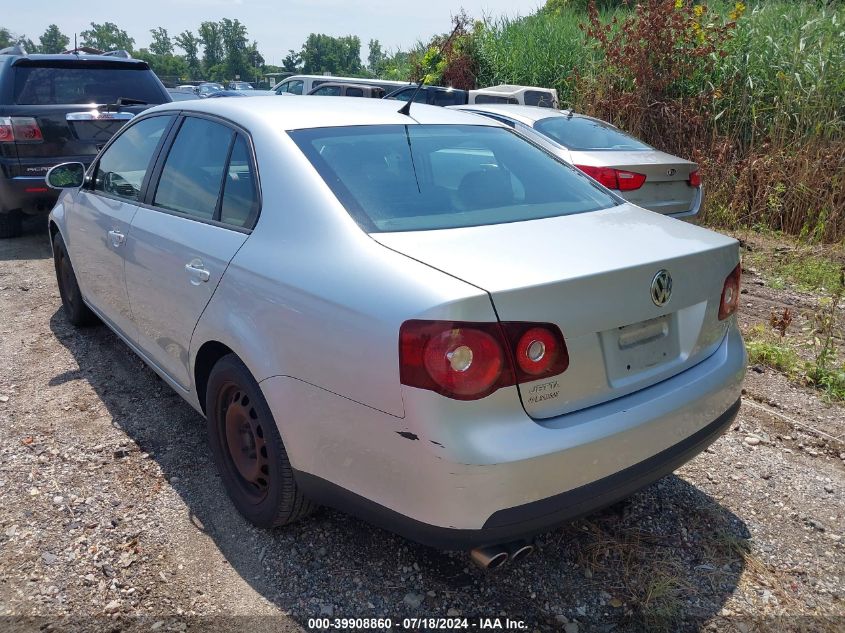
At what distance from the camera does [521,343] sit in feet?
6.45

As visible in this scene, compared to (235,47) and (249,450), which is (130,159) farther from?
(235,47)

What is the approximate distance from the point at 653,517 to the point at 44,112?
266 inches

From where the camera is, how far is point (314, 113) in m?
2.95

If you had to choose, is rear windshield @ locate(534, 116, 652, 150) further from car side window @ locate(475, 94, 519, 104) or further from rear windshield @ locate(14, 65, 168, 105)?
car side window @ locate(475, 94, 519, 104)

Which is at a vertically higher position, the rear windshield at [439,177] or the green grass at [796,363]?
the rear windshield at [439,177]

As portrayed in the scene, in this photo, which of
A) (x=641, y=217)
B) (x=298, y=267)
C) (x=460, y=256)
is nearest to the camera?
(x=460, y=256)

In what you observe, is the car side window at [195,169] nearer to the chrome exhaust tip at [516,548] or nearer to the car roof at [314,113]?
the car roof at [314,113]

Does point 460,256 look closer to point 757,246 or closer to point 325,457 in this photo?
point 325,457

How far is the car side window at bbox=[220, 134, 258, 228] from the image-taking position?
106 inches

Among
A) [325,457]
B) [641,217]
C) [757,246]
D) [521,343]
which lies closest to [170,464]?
[325,457]

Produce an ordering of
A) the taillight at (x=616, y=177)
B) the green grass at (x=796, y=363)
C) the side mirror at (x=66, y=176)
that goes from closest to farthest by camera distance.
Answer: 1. the green grass at (x=796, y=363)
2. the side mirror at (x=66, y=176)
3. the taillight at (x=616, y=177)

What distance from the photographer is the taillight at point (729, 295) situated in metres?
2.60

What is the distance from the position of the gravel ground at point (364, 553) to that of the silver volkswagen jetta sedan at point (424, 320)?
27 cm

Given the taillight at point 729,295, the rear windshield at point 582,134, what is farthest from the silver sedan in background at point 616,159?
the taillight at point 729,295
